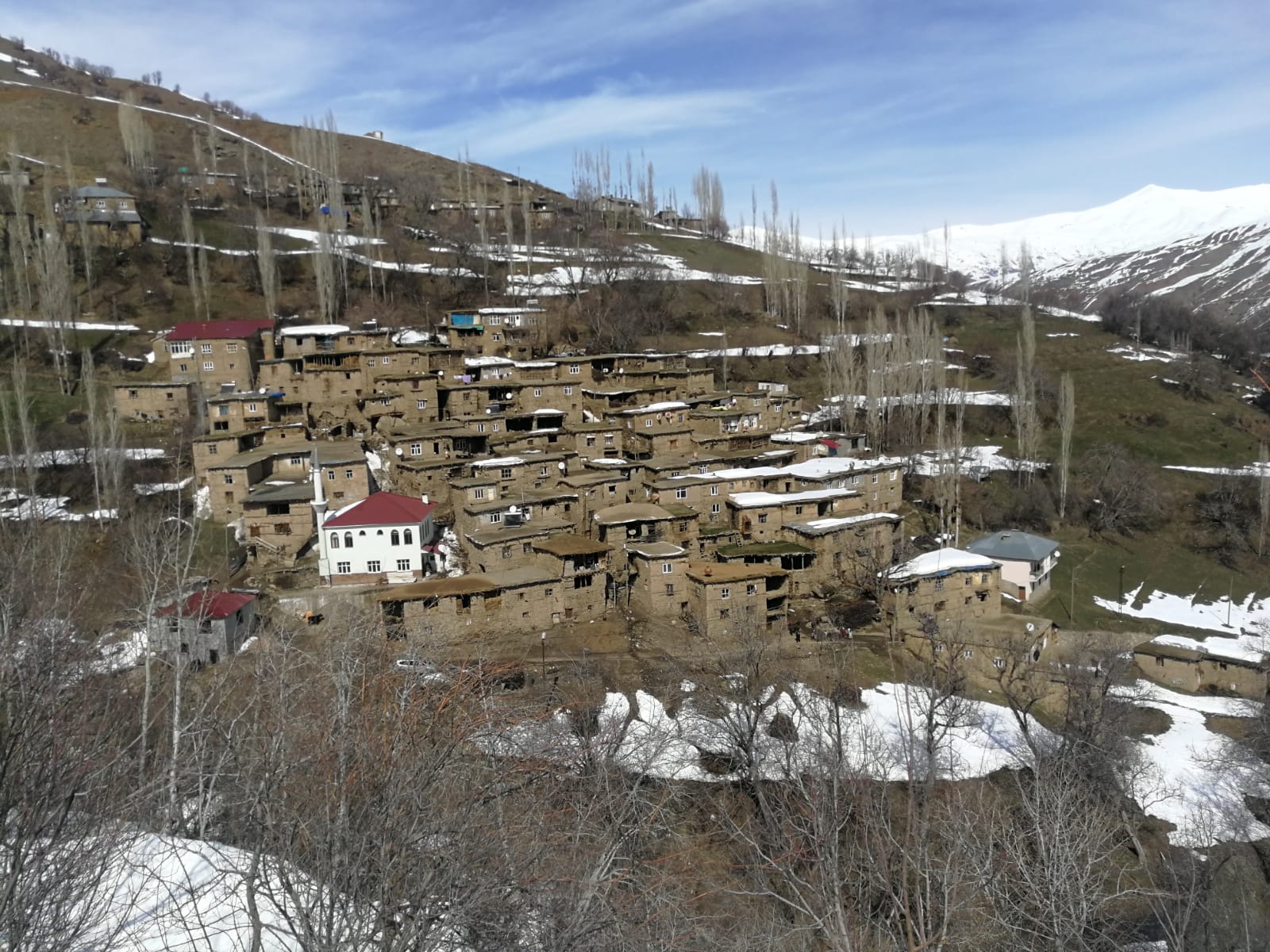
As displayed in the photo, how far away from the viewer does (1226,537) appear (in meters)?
38.6

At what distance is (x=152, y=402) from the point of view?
35594 millimetres

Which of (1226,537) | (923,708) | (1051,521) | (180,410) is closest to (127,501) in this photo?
(180,410)

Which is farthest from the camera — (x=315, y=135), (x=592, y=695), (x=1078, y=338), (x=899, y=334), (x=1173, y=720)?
(x=315, y=135)

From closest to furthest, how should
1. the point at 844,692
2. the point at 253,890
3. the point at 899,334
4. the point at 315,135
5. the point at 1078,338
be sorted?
the point at 253,890 → the point at 844,692 → the point at 899,334 → the point at 1078,338 → the point at 315,135

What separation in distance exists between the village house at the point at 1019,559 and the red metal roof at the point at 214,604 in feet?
83.1

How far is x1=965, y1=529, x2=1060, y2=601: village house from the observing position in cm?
3059

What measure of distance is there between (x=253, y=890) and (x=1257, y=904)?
816 inches

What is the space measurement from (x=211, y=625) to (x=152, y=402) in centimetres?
1940

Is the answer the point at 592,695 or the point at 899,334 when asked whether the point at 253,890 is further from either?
the point at 899,334

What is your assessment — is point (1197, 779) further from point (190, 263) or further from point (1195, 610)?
point (190, 263)

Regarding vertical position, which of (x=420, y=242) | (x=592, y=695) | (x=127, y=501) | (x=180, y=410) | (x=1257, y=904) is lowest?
(x=1257, y=904)

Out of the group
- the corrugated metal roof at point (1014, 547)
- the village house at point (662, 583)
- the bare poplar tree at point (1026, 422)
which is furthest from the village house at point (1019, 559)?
the village house at point (662, 583)

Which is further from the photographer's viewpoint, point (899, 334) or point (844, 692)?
point (899, 334)

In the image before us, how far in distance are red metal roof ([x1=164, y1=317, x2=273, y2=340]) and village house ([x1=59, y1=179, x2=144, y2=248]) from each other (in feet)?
64.9
